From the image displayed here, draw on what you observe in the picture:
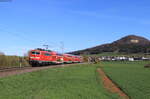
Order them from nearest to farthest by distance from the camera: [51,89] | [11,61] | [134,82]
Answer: [51,89]
[134,82]
[11,61]

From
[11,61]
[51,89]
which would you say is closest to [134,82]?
[51,89]

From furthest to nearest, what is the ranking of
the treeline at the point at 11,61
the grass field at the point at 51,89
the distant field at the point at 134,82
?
1. the treeline at the point at 11,61
2. the distant field at the point at 134,82
3. the grass field at the point at 51,89

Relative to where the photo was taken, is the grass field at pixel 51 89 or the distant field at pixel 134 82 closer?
the grass field at pixel 51 89

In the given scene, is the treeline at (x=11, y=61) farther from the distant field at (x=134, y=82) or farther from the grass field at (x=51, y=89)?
the grass field at (x=51, y=89)

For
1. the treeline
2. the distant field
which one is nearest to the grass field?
the distant field

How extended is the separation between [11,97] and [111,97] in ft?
20.4

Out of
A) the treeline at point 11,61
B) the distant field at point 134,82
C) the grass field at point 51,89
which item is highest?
the treeline at point 11,61

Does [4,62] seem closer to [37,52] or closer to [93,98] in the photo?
[37,52]

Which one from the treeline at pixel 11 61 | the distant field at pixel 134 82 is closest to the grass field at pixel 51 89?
the distant field at pixel 134 82

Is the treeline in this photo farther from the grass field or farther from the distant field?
the grass field

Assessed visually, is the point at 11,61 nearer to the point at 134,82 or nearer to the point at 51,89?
the point at 134,82

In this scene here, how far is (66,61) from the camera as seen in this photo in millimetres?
91438


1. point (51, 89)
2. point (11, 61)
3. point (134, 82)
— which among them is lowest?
point (134, 82)

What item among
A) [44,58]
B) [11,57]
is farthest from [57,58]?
[11,57]
